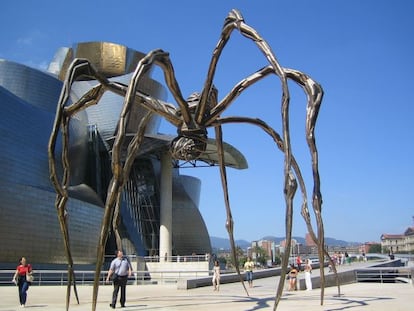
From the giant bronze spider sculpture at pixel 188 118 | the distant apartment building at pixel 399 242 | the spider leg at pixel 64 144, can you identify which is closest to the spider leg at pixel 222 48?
the giant bronze spider sculpture at pixel 188 118

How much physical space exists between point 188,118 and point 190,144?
1.71 ft

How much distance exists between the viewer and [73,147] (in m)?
41.1

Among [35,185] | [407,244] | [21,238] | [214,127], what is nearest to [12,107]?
[35,185]

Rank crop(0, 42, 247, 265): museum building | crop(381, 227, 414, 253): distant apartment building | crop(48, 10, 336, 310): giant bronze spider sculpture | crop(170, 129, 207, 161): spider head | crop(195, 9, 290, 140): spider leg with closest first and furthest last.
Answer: crop(48, 10, 336, 310): giant bronze spider sculpture < crop(195, 9, 290, 140): spider leg < crop(170, 129, 207, 161): spider head < crop(0, 42, 247, 265): museum building < crop(381, 227, 414, 253): distant apartment building

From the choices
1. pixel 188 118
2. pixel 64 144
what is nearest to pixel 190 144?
pixel 188 118

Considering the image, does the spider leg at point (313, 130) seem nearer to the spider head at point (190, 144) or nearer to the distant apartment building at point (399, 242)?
the spider head at point (190, 144)

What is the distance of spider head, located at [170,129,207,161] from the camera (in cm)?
871

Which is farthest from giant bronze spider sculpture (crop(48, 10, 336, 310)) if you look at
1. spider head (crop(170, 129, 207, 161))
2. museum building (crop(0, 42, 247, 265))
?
museum building (crop(0, 42, 247, 265))

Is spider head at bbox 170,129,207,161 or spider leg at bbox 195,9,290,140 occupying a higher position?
spider leg at bbox 195,9,290,140

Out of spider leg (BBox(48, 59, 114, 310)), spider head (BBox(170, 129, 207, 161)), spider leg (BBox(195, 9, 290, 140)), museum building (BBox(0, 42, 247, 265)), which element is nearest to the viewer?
spider leg (BBox(195, 9, 290, 140))

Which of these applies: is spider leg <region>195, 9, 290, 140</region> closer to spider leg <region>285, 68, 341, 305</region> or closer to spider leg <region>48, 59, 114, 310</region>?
spider leg <region>285, 68, 341, 305</region>

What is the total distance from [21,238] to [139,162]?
20091mm

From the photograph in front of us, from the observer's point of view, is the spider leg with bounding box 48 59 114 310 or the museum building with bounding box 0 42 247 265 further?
the museum building with bounding box 0 42 247 265

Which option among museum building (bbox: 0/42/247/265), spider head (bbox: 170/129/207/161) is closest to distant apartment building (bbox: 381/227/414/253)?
museum building (bbox: 0/42/247/265)
